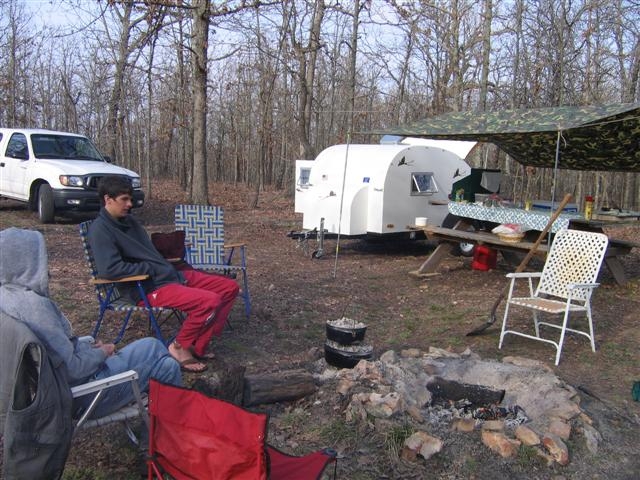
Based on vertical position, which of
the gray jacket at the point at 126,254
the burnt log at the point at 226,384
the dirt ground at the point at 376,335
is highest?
the gray jacket at the point at 126,254

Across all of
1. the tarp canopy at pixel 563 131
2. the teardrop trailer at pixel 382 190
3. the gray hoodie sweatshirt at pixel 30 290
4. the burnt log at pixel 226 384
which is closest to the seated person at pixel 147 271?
the burnt log at pixel 226 384

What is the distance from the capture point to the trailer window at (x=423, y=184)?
9641 mm

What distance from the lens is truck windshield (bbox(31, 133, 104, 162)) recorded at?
37.7 ft

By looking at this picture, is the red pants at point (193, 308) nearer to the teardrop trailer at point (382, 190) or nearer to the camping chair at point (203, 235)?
the camping chair at point (203, 235)

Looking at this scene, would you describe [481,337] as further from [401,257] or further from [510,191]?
[510,191]

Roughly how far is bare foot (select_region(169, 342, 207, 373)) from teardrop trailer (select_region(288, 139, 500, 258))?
492 centimetres

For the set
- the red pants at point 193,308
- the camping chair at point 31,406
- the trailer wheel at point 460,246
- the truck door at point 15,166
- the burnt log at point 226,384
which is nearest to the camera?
the camping chair at point 31,406

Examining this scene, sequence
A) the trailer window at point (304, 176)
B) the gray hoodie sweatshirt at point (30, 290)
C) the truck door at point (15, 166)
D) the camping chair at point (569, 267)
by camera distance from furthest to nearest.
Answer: the truck door at point (15, 166)
the trailer window at point (304, 176)
the camping chair at point (569, 267)
the gray hoodie sweatshirt at point (30, 290)

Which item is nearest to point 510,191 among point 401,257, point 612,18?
point 612,18

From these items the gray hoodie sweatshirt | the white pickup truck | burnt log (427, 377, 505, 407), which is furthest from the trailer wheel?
the gray hoodie sweatshirt

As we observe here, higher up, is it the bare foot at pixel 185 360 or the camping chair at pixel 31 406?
the camping chair at pixel 31 406

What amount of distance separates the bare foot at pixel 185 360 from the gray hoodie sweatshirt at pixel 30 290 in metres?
1.57

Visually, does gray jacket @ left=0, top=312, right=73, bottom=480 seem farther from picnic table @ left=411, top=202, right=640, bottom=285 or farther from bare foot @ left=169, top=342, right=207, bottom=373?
picnic table @ left=411, top=202, right=640, bottom=285

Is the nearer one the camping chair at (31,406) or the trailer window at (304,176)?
the camping chair at (31,406)
